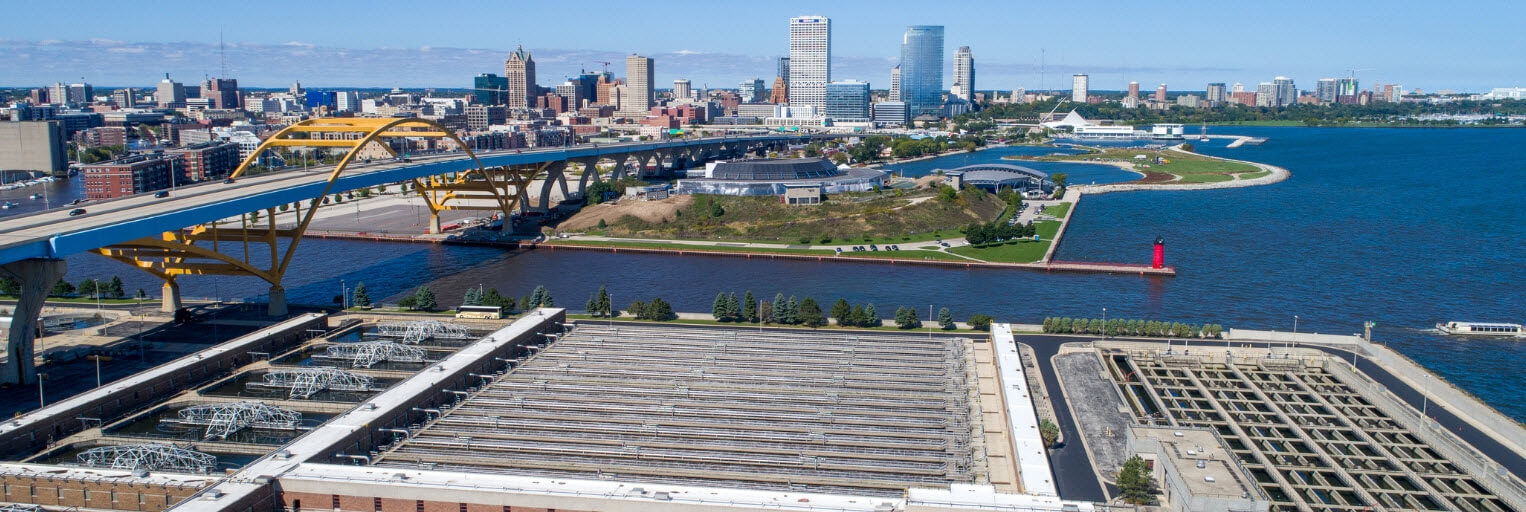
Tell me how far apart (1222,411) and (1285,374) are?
4.61m

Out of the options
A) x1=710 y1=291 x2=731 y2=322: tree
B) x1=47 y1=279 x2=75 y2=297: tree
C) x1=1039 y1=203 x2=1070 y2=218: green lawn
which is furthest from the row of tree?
x1=47 y1=279 x2=75 y2=297: tree

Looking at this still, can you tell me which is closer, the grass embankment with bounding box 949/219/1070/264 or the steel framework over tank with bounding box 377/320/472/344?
the steel framework over tank with bounding box 377/320/472/344

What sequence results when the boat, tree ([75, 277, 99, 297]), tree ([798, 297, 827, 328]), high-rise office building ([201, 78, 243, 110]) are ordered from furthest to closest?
high-rise office building ([201, 78, 243, 110])
tree ([75, 277, 99, 297])
tree ([798, 297, 827, 328])
the boat

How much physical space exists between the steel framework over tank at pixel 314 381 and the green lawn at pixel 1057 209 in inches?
1647

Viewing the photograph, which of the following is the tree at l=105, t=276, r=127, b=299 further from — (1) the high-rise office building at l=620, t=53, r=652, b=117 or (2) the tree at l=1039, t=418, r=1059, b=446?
(1) the high-rise office building at l=620, t=53, r=652, b=117

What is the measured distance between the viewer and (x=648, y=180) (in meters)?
75.7

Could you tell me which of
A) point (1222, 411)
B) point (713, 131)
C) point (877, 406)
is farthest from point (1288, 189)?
point (713, 131)

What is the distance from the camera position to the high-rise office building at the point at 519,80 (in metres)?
170

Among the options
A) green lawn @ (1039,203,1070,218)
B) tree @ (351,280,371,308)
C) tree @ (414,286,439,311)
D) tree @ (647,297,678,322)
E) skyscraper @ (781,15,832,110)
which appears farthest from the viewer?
skyscraper @ (781,15,832,110)

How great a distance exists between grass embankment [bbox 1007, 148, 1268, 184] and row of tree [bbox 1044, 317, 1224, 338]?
50.2 m

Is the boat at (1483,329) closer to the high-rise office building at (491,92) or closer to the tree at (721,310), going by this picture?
the tree at (721,310)

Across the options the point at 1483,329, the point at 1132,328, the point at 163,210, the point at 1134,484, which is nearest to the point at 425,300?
the point at 163,210

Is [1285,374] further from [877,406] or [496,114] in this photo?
[496,114]

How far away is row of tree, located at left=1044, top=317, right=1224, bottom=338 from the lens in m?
29.6
